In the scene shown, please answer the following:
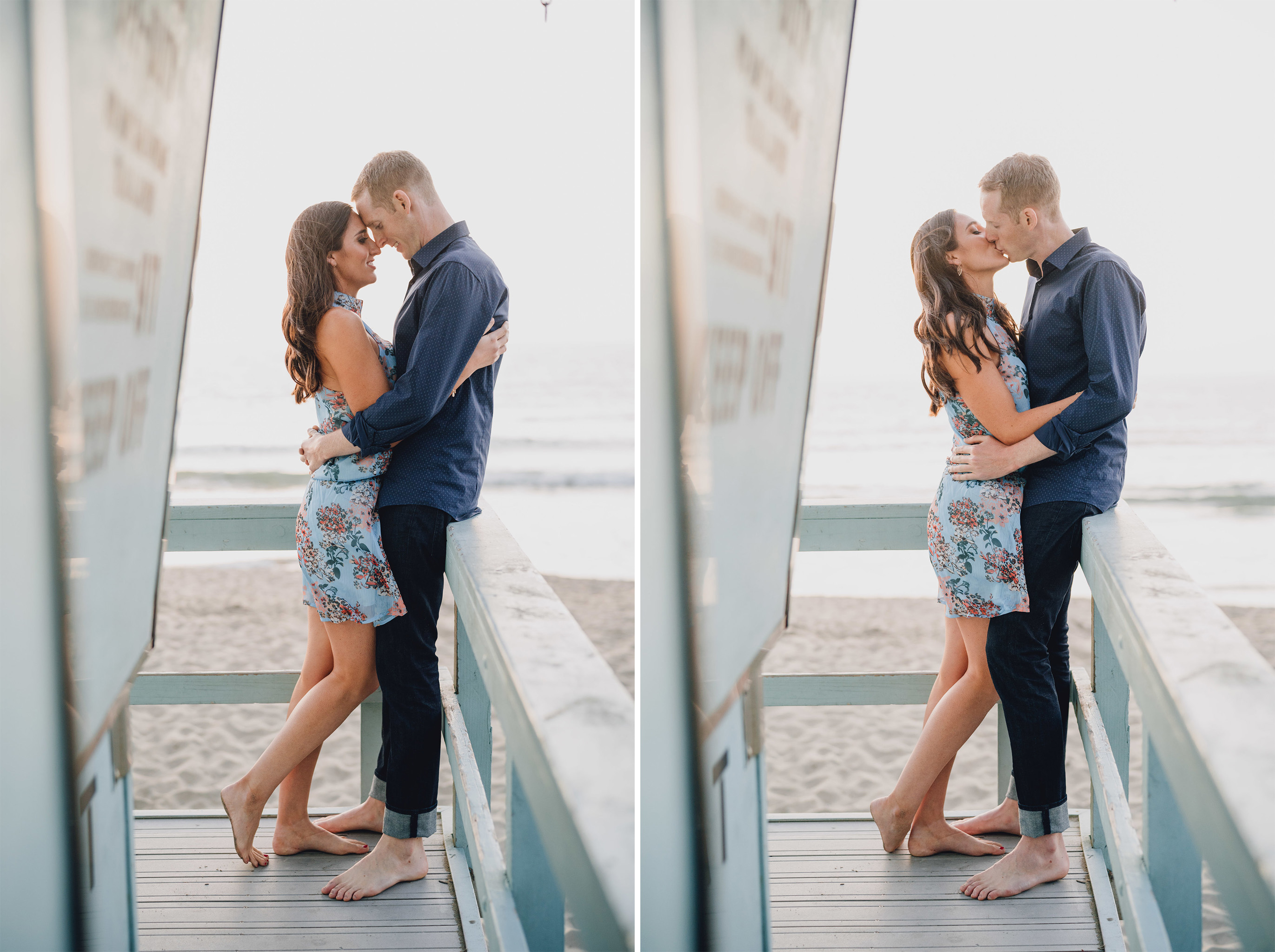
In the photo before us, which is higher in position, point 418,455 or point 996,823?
point 418,455

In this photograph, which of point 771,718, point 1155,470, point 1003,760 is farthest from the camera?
point 1155,470

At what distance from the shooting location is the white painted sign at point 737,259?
815 mm

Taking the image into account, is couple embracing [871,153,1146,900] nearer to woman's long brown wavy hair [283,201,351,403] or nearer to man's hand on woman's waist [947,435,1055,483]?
man's hand on woman's waist [947,435,1055,483]

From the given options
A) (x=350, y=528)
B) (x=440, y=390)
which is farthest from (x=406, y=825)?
(x=440, y=390)

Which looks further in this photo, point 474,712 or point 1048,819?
point 474,712

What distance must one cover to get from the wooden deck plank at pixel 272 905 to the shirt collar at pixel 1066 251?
5.05ft

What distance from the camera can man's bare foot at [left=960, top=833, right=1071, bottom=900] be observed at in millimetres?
1532

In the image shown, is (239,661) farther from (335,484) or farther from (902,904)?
(902,904)

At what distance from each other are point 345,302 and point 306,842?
1.05 m

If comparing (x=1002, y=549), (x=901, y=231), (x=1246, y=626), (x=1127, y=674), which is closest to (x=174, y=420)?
(x=1127, y=674)

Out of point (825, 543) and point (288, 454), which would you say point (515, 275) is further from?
point (825, 543)

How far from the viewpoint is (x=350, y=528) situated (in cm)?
153

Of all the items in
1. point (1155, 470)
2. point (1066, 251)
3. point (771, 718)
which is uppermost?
point (1066, 251)

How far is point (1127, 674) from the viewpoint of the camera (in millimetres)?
908
